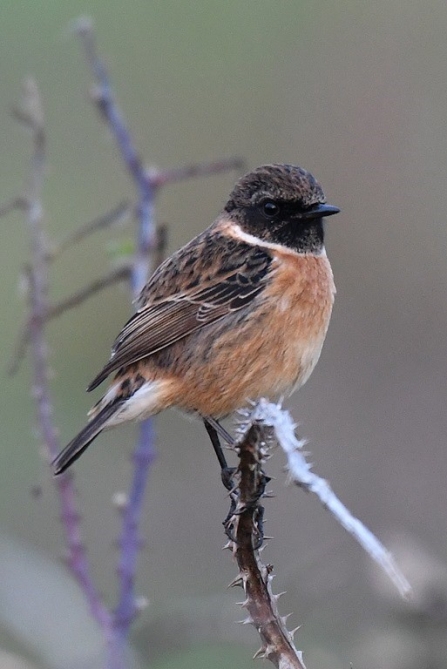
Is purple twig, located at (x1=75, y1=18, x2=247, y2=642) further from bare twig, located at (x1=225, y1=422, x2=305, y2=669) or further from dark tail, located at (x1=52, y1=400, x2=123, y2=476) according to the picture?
bare twig, located at (x1=225, y1=422, x2=305, y2=669)

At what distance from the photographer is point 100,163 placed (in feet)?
35.0

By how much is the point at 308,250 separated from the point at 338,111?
4.84 metres

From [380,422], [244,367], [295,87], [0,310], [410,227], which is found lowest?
[244,367]

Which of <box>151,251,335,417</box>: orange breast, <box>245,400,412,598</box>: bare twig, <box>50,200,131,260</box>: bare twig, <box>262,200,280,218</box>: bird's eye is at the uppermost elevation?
<box>50,200,131,260</box>: bare twig

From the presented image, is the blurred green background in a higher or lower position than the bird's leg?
higher

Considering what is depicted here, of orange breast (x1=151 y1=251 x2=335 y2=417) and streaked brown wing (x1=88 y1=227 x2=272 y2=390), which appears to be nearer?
orange breast (x1=151 y1=251 x2=335 y2=417)

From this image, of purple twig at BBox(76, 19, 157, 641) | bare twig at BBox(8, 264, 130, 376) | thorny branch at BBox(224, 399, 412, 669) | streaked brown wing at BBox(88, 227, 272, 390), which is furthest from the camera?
streaked brown wing at BBox(88, 227, 272, 390)

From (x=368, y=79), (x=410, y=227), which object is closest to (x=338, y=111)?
(x=368, y=79)

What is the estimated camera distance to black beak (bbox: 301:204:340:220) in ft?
17.6

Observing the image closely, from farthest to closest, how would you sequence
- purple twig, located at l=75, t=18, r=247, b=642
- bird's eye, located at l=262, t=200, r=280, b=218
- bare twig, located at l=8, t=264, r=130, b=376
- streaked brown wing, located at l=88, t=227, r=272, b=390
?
bird's eye, located at l=262, t=200, r=280, b=218
streaked brown wing, located at l=88, t=227, r=272, b=390
bare twig, located at l=8, t=264, r=130, b=376
purple twig, located at l=75, t=18, r=247, b=642

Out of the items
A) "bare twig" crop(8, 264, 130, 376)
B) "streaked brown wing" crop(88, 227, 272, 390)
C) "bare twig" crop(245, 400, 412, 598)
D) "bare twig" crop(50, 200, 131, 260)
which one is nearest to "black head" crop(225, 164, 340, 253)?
"streaked brown wing" crop(88, 227, 272, 390)

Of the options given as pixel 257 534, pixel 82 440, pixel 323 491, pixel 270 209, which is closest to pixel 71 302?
pixel 82 440

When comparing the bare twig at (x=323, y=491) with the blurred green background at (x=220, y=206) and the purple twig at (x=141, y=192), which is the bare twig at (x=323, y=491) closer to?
the purple twig at (x=141, y=192)

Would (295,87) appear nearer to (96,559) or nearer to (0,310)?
(0,310)
